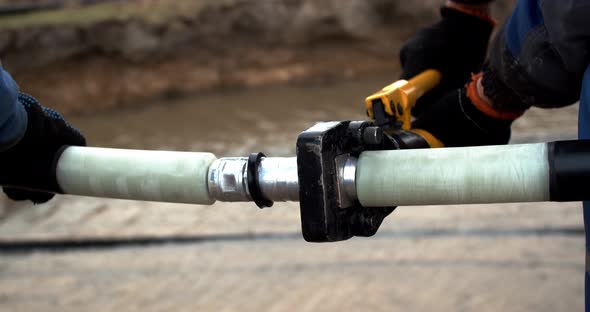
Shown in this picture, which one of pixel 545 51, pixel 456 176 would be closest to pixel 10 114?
pixel 456 176

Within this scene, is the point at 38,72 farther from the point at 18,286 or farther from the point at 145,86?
the point at 18,286

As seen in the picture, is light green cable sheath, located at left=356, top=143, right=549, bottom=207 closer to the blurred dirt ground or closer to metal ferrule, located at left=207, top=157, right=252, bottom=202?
metal ferrule, located at left=207, top=157, right=252, bottom=202

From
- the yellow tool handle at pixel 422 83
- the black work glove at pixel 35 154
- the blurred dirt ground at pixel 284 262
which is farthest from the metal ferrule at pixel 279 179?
the blurred dirt ground at pixel 284 262

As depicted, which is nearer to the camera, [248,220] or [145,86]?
[248,220]

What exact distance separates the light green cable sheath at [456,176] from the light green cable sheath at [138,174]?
183mm

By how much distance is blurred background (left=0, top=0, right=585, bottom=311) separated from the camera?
6.36 feet

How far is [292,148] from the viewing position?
3230 mm

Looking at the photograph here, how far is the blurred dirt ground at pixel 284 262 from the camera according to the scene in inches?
73.5

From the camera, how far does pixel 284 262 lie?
2.10 meters

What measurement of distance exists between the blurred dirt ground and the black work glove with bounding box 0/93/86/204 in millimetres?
1115

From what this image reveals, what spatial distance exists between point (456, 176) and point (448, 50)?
0.65 metres

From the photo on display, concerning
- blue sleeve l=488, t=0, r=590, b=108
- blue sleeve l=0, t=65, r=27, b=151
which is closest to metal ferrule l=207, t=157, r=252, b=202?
blue sleeve l=0, t=65, r=27, b=151

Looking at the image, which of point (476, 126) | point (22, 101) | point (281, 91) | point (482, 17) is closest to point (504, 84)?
point (476, 126)

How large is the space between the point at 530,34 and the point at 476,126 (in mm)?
284
